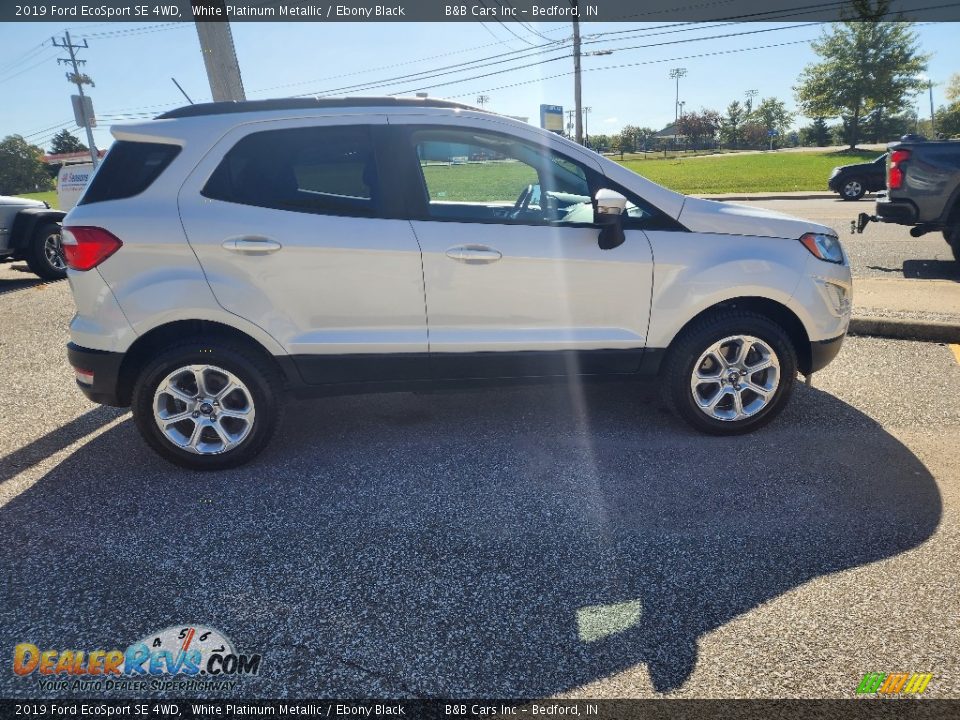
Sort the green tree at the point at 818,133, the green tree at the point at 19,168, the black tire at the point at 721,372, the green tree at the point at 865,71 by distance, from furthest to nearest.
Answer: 1. the green tree at the point at 818,133
2. the green tree at the point at 19,168
3. the green tree at the point at 865,71
4. the black tire at the point at 721,372

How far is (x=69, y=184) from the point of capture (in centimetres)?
1348

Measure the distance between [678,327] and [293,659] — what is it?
2.64m

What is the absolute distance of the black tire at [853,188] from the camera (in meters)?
18.3

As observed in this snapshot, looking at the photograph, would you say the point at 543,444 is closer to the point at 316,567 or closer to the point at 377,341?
the point at 377,341

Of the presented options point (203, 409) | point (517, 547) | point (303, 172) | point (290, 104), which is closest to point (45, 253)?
point (203, 409)

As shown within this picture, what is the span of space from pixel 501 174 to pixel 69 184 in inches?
547

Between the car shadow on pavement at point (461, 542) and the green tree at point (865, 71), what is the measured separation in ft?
211

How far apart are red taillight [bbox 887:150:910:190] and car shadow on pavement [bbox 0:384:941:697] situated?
5.40 m

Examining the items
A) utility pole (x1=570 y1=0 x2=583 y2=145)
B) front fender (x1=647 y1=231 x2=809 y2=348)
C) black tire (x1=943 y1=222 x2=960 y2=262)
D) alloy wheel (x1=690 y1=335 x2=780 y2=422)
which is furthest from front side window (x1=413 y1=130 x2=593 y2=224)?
utility pole (x1=570 y1=0 x2=583 y2=145)

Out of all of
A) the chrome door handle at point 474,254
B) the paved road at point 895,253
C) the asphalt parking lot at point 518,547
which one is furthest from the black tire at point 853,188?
the chrome door handle at point 474,254

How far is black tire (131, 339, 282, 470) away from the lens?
126 inches

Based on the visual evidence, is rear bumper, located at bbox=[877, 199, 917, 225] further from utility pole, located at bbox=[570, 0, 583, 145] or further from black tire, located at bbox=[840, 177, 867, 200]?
utility pole, located at bbox=[570, 0, 583, 145]

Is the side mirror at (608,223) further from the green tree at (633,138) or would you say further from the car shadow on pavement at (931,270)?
the green tree at (633,138)

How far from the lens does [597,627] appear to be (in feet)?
7.05
